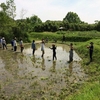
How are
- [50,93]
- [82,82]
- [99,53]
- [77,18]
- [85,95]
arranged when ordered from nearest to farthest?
[85,95]
[50,93]
[82,82]
[99,53]
[77,18]

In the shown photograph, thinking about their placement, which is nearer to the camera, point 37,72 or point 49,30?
point 37,72

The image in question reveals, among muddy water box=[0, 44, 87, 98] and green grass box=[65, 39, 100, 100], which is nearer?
green grass box=[65, 39, 100, 100]

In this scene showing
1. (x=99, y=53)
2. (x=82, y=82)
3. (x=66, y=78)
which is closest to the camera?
(x=82, y=82)

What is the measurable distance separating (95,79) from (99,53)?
7.77 m

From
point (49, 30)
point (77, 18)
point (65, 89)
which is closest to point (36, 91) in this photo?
point (65, 89)

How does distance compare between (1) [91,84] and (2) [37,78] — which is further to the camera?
(2) [37,78]

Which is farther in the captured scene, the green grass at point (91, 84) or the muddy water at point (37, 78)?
the muddy water at point (37, 78)

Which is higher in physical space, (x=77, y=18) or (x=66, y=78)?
(x=77, y=18)

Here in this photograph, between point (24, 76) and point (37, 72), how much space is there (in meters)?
1.49

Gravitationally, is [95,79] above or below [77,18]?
below

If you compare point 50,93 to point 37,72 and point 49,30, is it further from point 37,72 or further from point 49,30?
point 49,30

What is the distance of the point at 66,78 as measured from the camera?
13398mm

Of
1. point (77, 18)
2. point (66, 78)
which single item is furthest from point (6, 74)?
point (77, 18)

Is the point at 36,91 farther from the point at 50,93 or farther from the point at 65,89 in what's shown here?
the point at 65,89
